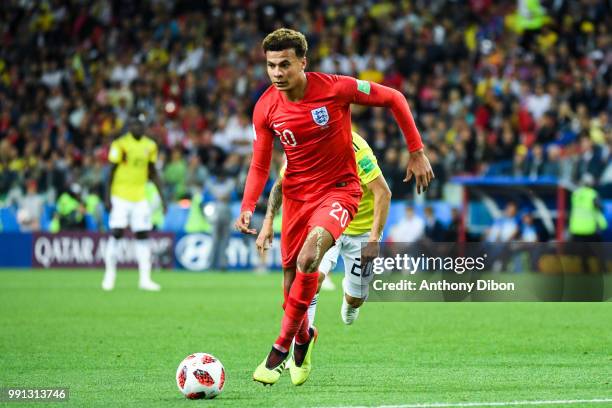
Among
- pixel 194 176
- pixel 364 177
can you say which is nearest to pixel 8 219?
pixel 194 176

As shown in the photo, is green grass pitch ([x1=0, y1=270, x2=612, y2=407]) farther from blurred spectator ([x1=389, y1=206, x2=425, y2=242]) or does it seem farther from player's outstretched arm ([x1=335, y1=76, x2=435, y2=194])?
blurred spectator ([x1=389, y1=206, x2=425, y2=242])

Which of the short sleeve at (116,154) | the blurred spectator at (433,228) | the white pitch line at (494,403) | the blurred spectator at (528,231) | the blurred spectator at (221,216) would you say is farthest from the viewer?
the blurred spectator at (221,216)

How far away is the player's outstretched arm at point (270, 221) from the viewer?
8.34m

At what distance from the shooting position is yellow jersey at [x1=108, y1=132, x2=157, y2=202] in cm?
1766

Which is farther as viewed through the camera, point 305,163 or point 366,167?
point 366,167

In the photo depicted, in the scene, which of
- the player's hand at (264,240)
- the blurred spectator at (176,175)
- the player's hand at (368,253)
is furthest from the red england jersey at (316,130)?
the blurred spectator at (176,175)

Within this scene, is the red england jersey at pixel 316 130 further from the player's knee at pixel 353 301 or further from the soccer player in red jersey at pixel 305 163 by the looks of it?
the player's knee at pixel 353 301

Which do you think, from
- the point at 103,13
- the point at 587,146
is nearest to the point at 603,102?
the point at 587,146

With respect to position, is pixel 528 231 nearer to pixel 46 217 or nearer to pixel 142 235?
pixel 142 235

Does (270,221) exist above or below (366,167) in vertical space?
below

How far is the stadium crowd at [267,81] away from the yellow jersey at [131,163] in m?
6.04

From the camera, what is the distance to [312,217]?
8.23 metres

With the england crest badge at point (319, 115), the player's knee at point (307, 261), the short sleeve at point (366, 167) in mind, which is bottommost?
the player's knee at point (307, 261)

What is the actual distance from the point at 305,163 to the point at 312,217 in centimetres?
37
